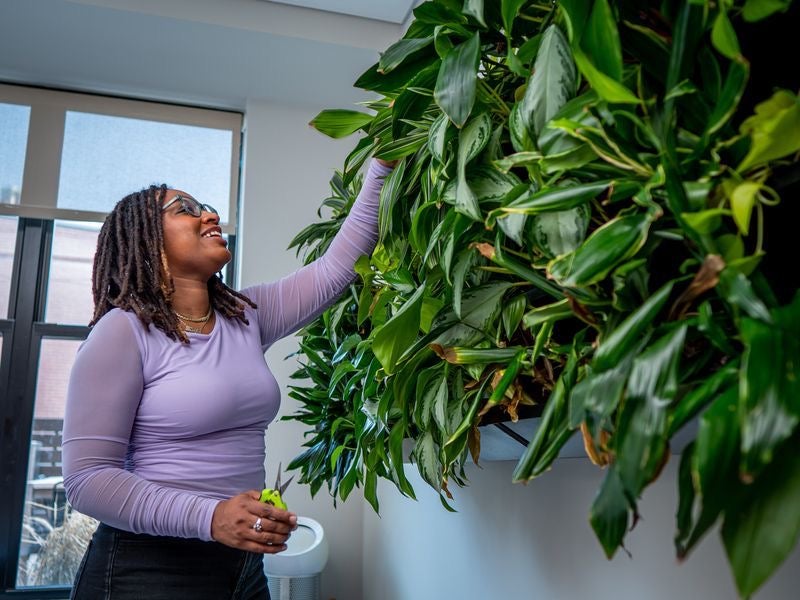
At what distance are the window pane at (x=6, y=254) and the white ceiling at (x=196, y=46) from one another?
1.82ft

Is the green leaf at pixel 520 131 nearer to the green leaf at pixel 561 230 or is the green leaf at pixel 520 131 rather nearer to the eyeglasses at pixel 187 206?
the green leaf at pixel 561 230

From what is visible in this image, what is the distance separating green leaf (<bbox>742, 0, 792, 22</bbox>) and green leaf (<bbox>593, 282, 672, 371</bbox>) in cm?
22

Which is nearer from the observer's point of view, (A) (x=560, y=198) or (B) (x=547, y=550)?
(A) (x=560, y=198)

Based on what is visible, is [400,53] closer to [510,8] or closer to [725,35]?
[510,8]

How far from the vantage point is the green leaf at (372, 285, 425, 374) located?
929 millimetres

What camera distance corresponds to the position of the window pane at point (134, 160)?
3.34m

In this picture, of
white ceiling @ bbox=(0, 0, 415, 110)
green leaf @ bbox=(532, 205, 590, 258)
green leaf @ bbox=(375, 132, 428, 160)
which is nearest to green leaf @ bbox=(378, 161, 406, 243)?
green leaf @ bbox=(375, 132, 428, 160)

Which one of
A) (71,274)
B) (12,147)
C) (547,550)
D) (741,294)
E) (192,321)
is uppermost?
(12,147)

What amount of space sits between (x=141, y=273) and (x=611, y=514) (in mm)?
1134

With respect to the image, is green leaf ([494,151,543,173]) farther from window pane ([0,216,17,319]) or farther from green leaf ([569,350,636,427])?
window pane ([0,216,17,319])

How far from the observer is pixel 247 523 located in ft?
3.64

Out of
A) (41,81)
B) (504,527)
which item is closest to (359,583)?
(504,527)

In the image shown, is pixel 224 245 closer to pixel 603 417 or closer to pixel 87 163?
pixel 603 417

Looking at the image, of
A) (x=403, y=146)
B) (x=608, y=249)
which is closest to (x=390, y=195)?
(x=403, y=146)
